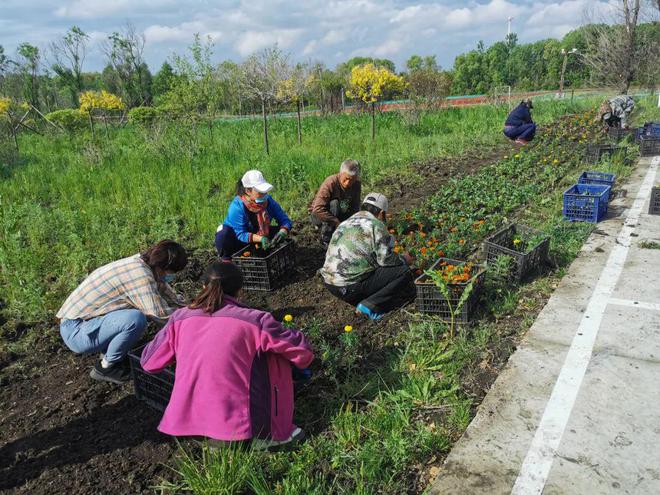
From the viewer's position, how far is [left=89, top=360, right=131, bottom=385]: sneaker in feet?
12.9

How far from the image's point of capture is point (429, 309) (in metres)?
4.59

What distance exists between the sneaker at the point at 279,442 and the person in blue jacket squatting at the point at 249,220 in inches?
107

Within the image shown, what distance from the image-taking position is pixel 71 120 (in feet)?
69.7

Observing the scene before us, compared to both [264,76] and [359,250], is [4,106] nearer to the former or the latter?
[264,76]

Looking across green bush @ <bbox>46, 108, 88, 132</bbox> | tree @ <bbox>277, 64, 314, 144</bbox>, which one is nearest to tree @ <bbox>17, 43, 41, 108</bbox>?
green bush @ <bbox>46, 108, 88, 132</bbox>

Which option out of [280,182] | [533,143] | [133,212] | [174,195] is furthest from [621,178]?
[133,212]

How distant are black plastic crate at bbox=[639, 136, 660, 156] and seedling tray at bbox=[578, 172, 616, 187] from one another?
4056mm

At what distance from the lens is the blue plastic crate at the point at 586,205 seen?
680 centimetres

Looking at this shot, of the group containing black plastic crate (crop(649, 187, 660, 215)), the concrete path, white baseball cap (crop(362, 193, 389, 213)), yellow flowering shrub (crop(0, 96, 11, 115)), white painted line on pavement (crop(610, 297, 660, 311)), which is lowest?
the concrete path

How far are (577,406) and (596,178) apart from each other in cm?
597

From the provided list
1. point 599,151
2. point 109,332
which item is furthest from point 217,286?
point 599,151

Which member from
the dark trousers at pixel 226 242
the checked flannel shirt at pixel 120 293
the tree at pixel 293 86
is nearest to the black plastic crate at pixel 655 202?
the dark trousers at pixel 226 242

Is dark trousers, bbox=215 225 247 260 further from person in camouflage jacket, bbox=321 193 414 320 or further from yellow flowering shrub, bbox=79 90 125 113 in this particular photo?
yellow flowering shrub, bbox=79 90 125 113

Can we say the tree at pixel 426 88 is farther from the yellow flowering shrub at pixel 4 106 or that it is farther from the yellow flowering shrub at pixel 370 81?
the yellow flowering shrub at pixel 4 106
